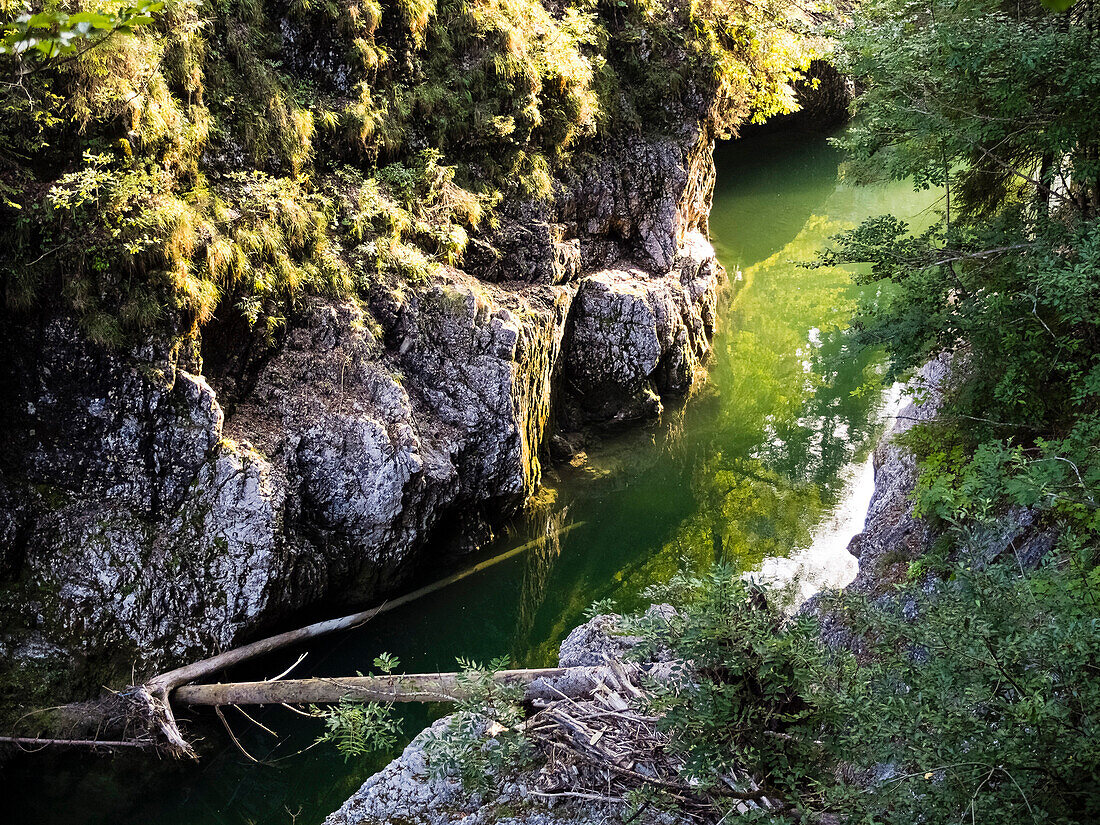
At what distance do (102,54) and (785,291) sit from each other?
39.0 ft

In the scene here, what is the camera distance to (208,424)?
7.00m

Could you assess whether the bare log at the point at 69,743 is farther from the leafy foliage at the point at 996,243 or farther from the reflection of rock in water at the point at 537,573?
the leafy foliage at the point at 996,243

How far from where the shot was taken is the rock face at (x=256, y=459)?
6.70 metres

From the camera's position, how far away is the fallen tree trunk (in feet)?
15.5

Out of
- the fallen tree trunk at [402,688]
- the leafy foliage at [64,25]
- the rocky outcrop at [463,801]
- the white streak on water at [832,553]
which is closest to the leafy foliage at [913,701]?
the rocky outcrop at [463,801]

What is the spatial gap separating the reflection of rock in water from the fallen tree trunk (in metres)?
1.91

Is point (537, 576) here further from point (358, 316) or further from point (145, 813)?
point (145, 813)

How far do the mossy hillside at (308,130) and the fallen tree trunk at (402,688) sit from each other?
9.95 ft

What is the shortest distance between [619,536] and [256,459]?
13.3 ft

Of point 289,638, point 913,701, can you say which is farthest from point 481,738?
point 289,638

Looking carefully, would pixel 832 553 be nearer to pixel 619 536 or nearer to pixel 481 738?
pixel 619 536

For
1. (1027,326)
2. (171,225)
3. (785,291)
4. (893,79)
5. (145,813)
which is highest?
(893,79)

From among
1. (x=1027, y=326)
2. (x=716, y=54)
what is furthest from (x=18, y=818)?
(x=716, y=54)

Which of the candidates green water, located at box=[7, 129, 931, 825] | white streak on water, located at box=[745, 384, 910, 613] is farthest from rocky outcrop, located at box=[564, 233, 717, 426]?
white streak on water, located at box=[745, 384, 910, 613]
